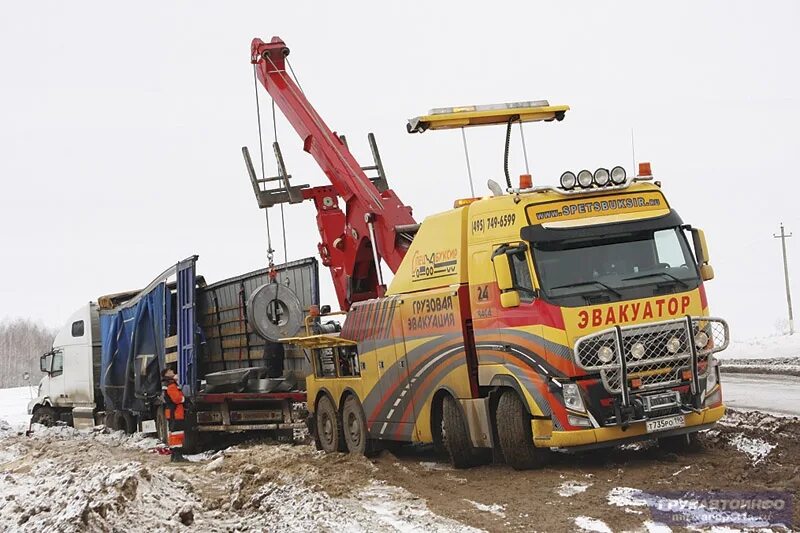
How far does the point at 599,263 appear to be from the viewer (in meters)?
12.4

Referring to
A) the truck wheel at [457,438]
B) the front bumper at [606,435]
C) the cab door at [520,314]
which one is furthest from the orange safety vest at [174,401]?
the front bumper at [606,435]

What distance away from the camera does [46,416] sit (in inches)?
1136

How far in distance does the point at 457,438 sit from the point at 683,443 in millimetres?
2558

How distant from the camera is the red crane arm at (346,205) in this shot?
17.4 m

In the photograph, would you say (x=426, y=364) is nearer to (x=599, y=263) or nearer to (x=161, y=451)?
(x=599, y=263)

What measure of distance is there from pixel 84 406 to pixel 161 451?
790cm

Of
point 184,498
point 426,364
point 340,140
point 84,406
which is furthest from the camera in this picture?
point 84,406

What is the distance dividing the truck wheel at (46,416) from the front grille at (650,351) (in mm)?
20165

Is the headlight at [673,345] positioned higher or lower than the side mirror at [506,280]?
lower

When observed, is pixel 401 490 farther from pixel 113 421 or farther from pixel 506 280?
pixel 113 421

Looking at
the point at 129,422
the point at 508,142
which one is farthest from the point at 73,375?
the point at 508,142

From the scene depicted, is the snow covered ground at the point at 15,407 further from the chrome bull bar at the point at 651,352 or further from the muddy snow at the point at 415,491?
the chrome bull bar at the point at 651,352

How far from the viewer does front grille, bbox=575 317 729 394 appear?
38.7 feet

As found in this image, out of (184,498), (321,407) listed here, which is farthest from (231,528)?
(321,407)
